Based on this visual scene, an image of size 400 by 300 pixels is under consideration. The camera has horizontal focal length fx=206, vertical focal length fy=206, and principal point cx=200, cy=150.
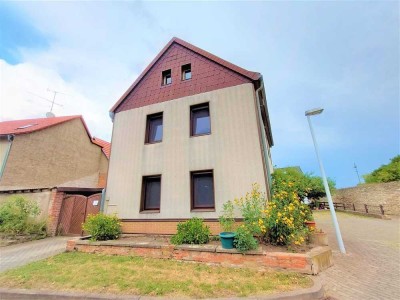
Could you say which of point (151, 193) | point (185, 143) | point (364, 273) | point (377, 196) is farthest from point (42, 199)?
point (377, 196)

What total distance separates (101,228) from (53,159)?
11.4m

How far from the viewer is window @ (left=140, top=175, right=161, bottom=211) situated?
29.9ft

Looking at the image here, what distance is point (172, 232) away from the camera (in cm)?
816

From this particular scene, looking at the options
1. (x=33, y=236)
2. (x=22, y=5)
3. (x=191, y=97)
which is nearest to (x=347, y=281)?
(x=191, y=97)

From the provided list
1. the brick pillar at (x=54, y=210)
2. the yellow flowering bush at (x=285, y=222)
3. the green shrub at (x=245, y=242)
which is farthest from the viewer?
the brick pillar at (x=54, y=210)

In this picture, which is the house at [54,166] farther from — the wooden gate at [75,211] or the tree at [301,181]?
the tree at [301,181]

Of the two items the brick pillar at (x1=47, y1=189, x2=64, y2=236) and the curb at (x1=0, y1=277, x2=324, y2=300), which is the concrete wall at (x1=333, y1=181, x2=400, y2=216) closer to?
the curb at (x1=0, y1=277, x2=324, y2=300)

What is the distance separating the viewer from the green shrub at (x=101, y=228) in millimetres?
7691

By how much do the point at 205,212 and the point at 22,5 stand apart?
36.5ft

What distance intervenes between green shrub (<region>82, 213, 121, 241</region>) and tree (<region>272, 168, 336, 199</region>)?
21.7 ft

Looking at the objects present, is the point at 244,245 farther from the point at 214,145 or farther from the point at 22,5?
the point at 22,5

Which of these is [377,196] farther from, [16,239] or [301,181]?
[16,239]

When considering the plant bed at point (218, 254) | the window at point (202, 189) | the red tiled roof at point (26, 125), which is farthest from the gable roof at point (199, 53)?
the red tiled roof at point (26, 125)

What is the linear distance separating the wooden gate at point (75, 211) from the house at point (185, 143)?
236cm
